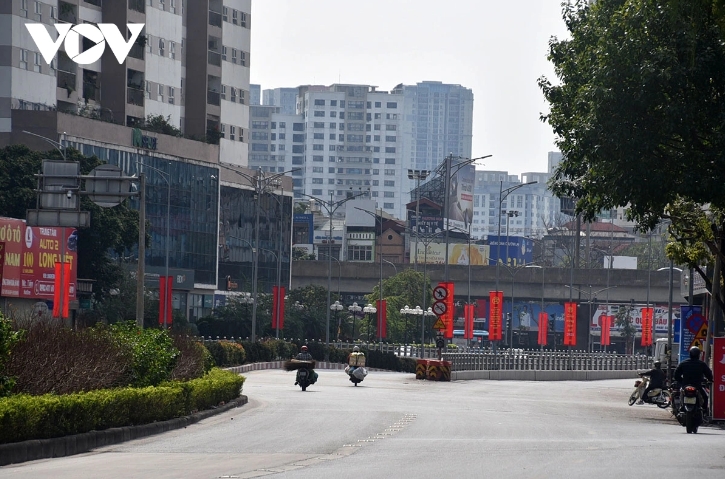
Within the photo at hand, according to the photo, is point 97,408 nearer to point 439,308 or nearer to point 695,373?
point 695,373

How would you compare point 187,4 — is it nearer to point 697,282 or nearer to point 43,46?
point 43,46

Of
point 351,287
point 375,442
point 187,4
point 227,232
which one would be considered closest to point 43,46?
point 187,4

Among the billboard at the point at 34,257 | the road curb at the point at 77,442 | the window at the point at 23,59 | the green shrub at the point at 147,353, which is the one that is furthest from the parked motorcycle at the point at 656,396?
the window at the point at 23,59

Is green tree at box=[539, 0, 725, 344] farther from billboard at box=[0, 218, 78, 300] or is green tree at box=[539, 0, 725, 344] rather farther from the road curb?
billboard at box=[0, 218, 78, 300]

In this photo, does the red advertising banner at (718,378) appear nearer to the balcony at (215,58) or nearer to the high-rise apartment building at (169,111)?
the high-rise apartment building at (169,111)

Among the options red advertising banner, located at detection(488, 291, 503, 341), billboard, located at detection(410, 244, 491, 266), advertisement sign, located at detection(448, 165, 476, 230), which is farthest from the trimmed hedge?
advertisement sign, located at detection(448, 165, 476, 230)

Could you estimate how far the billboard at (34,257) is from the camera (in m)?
58.0

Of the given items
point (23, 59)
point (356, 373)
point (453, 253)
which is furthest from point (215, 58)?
point (356, 373)

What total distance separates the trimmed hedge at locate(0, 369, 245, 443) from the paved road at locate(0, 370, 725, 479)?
504 millimetres

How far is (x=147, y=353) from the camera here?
23703 millimetres

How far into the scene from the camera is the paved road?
15258mm

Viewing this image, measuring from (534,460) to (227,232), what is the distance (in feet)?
310

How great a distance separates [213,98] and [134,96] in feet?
46.7

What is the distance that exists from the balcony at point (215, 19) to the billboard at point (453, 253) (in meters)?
47.7
